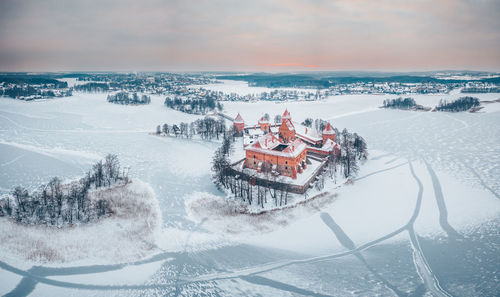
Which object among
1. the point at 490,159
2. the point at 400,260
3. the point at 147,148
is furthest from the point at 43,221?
the point at 490,159

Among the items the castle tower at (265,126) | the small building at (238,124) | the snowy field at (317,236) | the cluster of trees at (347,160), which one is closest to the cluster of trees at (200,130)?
the small building at (238,124)

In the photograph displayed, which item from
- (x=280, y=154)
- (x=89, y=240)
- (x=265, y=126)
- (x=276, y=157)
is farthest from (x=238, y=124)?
(x=89, y=240)

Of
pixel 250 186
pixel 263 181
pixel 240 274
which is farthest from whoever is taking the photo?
pixel 250 186

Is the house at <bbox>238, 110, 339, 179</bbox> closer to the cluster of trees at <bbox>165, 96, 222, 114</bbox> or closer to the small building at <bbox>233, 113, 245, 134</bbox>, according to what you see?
the small building at <bbox>233, 113, 245, 134</bbox>

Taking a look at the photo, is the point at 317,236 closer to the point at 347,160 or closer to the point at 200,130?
the point at 347,160

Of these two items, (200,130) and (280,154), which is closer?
(280,154)

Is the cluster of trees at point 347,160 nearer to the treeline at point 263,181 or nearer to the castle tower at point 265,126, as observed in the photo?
the treeline at point 263,181

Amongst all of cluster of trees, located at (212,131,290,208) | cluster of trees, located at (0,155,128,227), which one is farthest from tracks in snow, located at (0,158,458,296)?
cluster of trees, located at (212,131,290,208)

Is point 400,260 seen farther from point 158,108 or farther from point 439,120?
point 158,108
